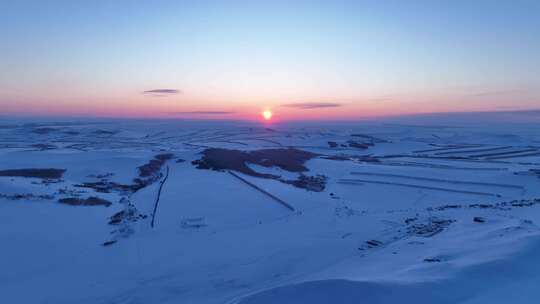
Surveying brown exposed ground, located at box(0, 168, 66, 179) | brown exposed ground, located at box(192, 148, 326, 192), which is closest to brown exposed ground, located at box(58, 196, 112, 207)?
brown exposed ground, located at box(0, 168, 66, 179)

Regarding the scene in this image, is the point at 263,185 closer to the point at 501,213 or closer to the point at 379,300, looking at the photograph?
the point at 501,213

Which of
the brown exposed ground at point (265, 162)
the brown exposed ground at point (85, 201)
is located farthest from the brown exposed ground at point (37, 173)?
the brown exposed ground at point (265, 162)

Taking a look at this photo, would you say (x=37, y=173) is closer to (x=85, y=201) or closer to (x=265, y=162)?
(x=85, y=201)

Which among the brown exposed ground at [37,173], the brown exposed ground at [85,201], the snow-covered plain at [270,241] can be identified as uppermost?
the brown exposed ground at [37,173]

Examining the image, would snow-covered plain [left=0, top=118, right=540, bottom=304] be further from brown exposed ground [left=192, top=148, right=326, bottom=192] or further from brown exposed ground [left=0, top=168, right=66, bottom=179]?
brown exposed ground [left=0, top=168, right=66, bottom=179]

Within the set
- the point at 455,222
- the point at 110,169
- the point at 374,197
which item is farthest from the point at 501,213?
the point at 110,169

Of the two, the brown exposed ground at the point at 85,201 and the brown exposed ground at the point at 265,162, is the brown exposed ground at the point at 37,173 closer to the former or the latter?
the brown exposed ground at the point at 85,201
